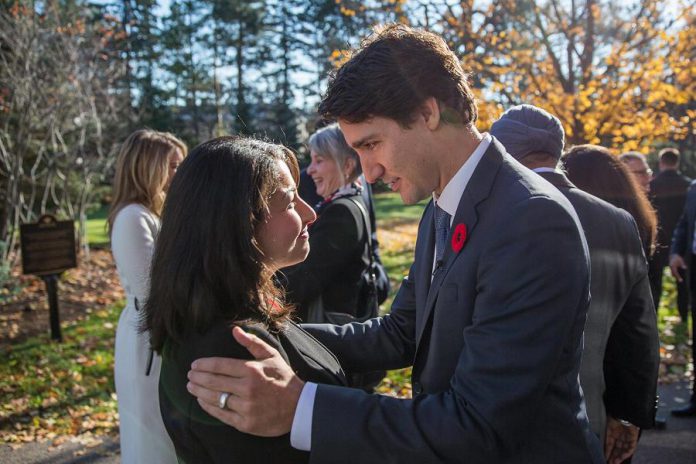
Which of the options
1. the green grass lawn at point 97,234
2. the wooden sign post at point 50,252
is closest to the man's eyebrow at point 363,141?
the wooden sign post at point 50,252

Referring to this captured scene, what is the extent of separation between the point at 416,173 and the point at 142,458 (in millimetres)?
2301

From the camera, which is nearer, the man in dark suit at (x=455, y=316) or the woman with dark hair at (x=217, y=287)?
the man in dark suit at (x=455, y=316)

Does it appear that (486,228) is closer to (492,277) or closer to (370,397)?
(492,277)

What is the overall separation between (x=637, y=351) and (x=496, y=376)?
4.75 ft

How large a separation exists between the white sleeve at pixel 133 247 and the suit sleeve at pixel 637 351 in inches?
103

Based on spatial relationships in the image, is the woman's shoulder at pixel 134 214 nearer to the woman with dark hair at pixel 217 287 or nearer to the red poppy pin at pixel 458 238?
the woman with dark hair at pixel 217 287

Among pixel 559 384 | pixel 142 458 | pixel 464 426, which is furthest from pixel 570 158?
pixel 142 458

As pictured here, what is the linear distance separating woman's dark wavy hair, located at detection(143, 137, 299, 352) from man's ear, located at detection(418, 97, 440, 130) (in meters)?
0.51

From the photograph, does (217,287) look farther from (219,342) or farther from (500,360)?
(500,360)

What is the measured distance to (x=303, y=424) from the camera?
1348 mm

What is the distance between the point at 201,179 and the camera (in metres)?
1.56

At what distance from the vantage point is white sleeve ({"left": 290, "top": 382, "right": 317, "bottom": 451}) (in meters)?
1.35

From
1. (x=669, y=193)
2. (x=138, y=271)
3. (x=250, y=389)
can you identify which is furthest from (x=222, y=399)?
(x=669, y=193)

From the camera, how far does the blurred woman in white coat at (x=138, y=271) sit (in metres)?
2.98
